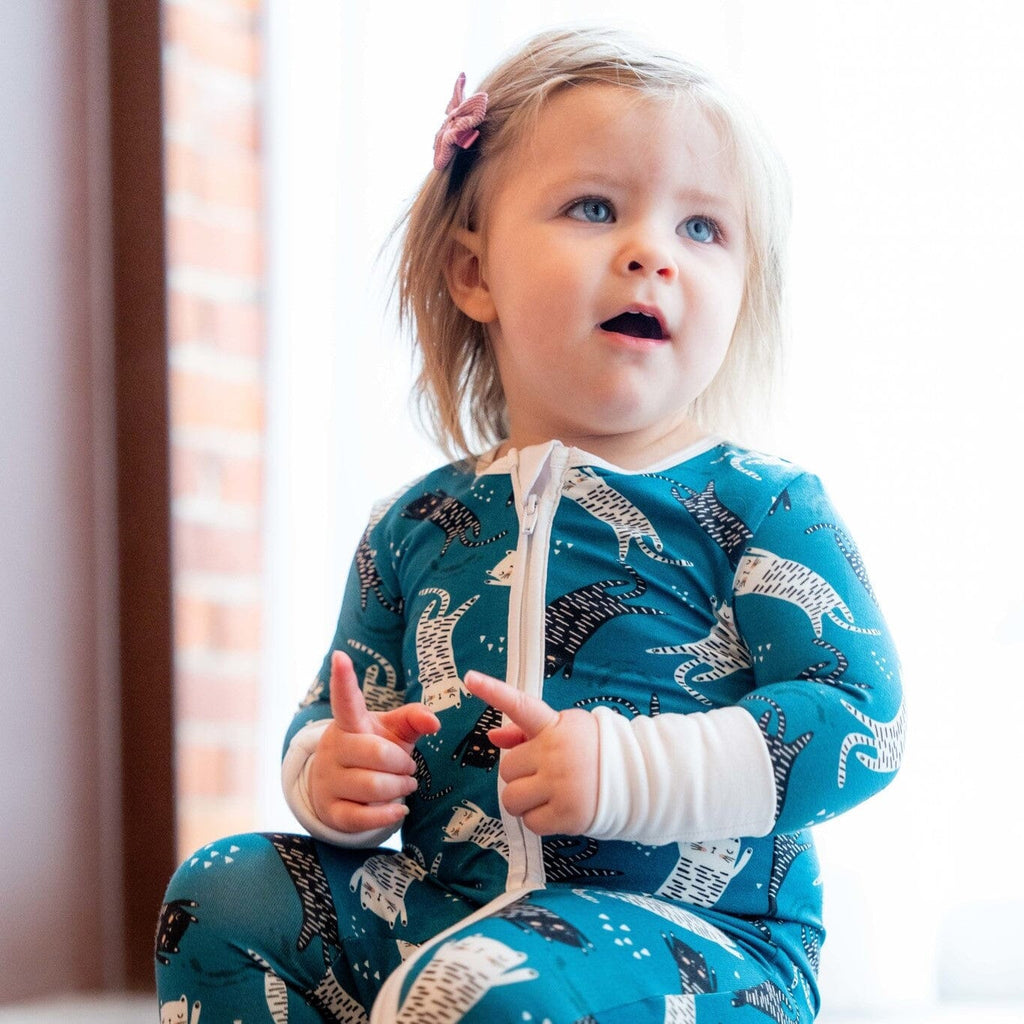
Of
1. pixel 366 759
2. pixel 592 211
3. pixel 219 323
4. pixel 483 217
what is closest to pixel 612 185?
pixel 592 211

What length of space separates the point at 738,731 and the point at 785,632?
10 centimetres

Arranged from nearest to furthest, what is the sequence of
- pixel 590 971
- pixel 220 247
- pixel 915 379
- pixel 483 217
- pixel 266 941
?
1. pixel 590 971
2. pixel 266 941
3. pixel 483 217
4. pixel 915 379
5. pixel 220 247

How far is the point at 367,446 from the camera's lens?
1414 mm

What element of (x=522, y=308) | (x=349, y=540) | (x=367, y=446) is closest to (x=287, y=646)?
(x=349, y=540)

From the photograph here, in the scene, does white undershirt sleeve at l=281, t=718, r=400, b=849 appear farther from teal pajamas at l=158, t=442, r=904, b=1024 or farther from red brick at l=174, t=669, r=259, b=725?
red brick at l=174, t=669, r=259, b=725

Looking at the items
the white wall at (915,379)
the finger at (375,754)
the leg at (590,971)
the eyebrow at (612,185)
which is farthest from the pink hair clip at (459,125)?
the leg at (590,971)

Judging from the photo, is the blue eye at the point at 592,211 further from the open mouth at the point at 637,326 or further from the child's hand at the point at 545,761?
the child's hand at the point at 545,761

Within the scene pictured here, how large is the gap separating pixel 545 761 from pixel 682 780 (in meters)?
0.09

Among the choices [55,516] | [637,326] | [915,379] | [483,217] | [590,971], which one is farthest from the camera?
[55,516]

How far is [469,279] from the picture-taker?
1066mm

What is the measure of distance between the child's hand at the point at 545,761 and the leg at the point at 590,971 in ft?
0.18

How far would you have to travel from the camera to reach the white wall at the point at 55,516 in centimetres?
134

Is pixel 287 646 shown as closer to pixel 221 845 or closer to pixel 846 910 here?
pixel 221 845

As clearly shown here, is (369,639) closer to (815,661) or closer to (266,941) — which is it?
(266,941)
